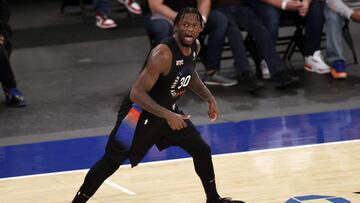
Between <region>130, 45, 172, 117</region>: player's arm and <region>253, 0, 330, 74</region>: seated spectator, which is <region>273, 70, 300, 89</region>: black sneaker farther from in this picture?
<region>130, 45, 172, 117</region>: player's arm

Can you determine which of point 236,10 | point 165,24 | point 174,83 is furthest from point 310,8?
point 174,83

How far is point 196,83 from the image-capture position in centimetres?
601

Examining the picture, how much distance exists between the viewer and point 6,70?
8.91 m

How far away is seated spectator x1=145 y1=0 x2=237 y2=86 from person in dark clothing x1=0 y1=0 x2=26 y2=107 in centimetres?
137

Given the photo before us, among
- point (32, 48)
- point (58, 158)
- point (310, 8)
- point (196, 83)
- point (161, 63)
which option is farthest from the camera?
point (32, 48)

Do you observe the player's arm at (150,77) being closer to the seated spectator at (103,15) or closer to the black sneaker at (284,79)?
the black sneaker at (284,79)

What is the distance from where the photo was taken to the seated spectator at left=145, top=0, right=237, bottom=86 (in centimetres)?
898

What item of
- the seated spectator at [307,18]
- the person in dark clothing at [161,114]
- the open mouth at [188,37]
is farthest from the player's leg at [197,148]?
the seated spectator at [307,18]

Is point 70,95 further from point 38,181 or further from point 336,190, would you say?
point 336,190

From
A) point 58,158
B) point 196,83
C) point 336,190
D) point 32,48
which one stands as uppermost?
point 196,83

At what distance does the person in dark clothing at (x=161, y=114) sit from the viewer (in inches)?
220

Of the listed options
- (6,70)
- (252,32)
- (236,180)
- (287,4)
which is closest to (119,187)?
(236,180)

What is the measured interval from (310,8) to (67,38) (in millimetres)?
3434

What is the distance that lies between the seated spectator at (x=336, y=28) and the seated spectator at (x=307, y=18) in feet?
0.36
